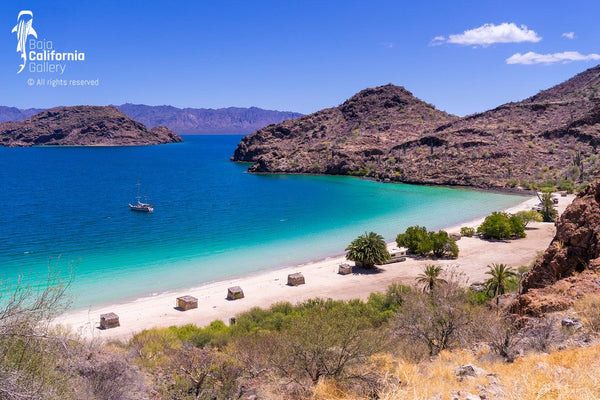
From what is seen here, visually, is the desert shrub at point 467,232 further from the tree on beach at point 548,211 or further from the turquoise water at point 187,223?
the tree on beach at point 548,211

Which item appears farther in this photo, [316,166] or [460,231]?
[316,166]

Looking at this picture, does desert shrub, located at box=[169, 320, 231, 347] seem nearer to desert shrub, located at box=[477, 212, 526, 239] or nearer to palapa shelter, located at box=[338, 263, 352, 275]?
palapa shelter, located at box=[338, 263, 352, 275]

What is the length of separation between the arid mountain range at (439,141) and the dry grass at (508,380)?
81.4m

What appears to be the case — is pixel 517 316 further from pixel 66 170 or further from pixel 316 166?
pixel 66 170

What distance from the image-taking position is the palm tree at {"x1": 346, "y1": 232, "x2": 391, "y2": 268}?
110ft

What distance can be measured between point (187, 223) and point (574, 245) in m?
45.5

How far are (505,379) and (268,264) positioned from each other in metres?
29.0

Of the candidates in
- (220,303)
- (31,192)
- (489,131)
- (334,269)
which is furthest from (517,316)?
(489,131)

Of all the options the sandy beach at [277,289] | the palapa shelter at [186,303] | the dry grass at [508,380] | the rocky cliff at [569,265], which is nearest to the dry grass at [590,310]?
the rocky cliff at [569,265]

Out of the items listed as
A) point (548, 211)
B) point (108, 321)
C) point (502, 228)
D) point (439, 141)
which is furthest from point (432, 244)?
point (439, 141)

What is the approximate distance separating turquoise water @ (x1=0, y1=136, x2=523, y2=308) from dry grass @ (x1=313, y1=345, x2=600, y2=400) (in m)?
12.6

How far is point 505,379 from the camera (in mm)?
8492

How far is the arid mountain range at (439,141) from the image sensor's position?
89625 mm

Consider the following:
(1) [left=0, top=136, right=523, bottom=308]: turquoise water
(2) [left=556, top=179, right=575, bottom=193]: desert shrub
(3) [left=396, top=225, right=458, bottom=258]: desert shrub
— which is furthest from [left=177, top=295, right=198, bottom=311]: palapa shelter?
(2) [left=556, top=179, right=575, bottom=193]: desert shrub
